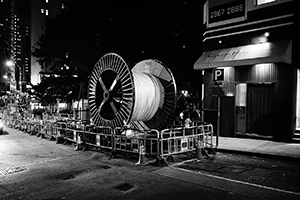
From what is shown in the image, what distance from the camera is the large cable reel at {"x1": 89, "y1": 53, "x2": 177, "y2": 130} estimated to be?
35.1 ft

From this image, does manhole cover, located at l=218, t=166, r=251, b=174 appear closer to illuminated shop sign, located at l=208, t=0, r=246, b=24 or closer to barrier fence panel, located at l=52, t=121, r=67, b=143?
barrier fence panel, located at l=52, t=121, r=67, b=143

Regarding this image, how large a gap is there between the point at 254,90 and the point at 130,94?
7.55 meters

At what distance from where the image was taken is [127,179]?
23.9 feet

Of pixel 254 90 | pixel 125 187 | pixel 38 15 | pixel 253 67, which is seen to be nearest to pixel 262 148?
pixel 254 90

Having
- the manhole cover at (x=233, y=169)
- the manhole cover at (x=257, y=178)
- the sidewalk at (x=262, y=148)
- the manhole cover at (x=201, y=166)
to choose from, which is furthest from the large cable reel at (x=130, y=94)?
the manhole cover at (x=257, y=178)

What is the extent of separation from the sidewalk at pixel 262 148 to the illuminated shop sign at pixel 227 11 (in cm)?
705

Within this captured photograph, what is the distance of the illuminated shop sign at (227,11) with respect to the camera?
14.7 metres

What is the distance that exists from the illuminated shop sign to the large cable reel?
5.90 m

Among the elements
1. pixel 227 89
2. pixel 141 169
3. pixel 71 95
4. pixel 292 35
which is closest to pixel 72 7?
pixel 71 95

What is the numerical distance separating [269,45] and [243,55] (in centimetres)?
133

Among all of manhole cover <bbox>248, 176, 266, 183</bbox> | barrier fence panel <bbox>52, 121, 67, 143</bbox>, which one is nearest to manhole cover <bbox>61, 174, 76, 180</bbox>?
manhole cover <bbox>248, 176, 266, 183</bbox>

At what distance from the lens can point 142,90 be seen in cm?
1080

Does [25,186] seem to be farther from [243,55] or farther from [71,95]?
[71,95]

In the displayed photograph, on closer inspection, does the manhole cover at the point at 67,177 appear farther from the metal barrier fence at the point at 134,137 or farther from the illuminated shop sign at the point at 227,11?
the illuminated shop sign at the point at 227,11
